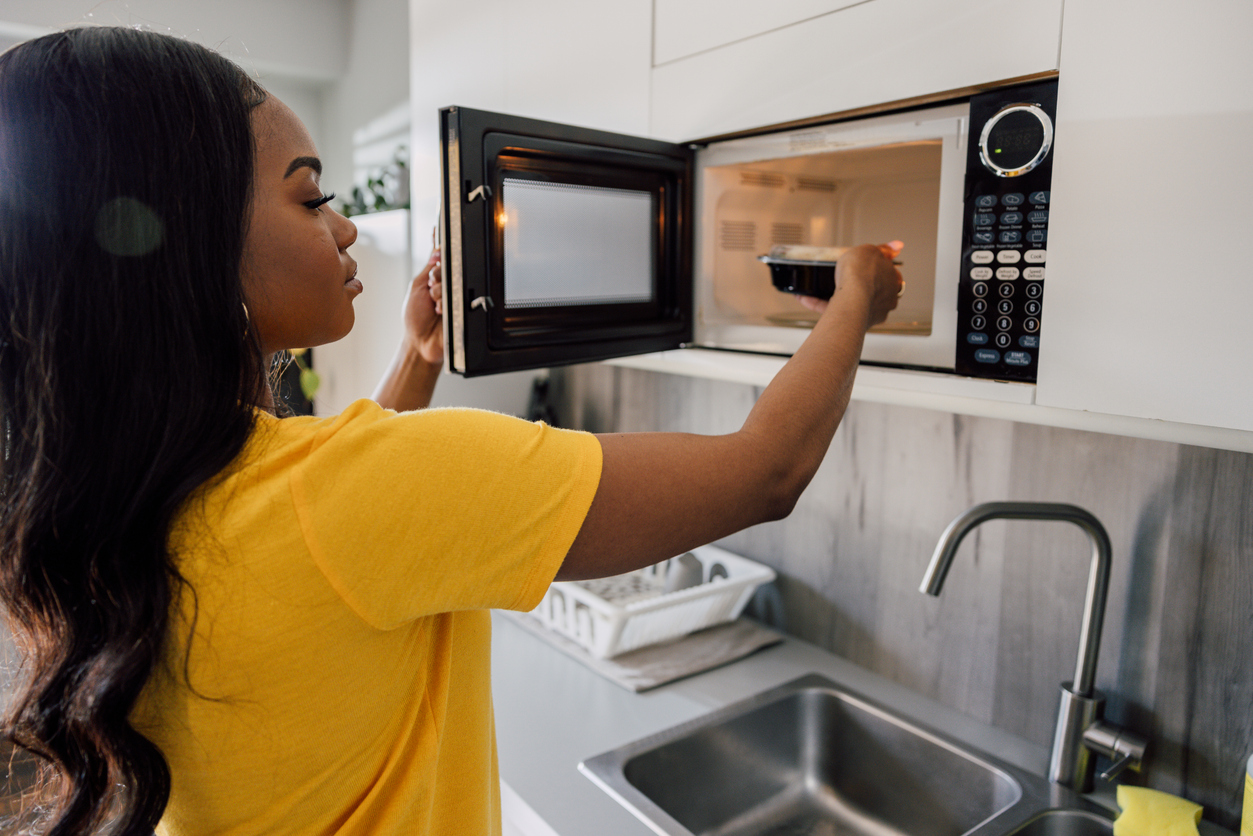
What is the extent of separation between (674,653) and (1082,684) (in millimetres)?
599

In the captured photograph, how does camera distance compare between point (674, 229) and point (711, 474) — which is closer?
point (711, 474)

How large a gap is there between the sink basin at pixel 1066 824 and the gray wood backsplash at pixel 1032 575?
114mm

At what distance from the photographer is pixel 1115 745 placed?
0.98m

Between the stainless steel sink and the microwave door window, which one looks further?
the stainless steel sink

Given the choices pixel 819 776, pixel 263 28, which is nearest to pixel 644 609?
pixel 819 776

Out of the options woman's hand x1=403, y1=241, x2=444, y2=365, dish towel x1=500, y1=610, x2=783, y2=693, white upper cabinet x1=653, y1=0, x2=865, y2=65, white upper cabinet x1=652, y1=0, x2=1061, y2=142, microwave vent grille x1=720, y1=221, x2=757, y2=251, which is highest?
white upper cabinet x1=653, y1=0, x2=865, y2=65

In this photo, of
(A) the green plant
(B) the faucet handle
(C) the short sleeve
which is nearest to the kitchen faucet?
(B) the faucet handle

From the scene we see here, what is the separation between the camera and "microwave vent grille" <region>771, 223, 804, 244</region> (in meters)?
1.13

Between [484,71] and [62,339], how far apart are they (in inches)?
41.4

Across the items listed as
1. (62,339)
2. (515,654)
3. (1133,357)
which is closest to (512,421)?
(62,339)

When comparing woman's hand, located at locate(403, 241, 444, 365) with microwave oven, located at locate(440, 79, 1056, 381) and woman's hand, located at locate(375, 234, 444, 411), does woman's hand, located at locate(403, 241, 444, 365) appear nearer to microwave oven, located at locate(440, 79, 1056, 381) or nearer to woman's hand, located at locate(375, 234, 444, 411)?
woman's hand, located at locate(375, 234, 444, 411)

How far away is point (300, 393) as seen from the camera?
2.51m

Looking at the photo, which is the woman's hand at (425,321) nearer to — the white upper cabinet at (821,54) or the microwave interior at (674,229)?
the microwave interior at (674,229)

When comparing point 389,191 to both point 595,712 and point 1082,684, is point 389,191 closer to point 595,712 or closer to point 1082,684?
point 595,712
